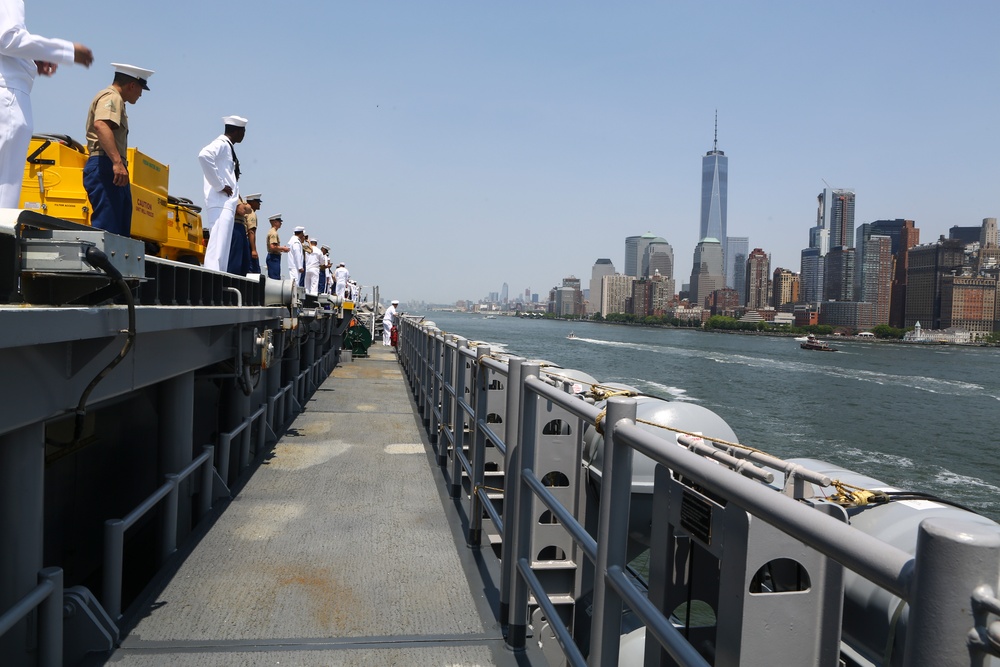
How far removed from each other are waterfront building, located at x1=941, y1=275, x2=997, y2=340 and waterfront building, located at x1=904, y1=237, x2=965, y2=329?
367 cm

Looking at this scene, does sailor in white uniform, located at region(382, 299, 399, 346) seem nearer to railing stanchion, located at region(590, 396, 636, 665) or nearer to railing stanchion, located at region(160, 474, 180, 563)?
railing stanchion, located at region(160, 474, 180, 563)

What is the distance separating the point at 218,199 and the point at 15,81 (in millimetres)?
3307

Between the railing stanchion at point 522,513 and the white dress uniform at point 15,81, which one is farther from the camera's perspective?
the white dress uniform at point 15,81

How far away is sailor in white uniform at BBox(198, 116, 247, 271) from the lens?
7.53 meters

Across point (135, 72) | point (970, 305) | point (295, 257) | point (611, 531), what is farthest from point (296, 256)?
point (970, 305)

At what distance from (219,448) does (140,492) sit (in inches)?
38.4

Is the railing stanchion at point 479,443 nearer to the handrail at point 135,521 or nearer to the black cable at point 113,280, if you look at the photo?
the handrail at point 135,521

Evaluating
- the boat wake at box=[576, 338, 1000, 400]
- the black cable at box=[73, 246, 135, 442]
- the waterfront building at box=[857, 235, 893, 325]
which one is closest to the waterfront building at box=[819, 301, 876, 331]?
the waterfront building at box=[857, 235, 893, 325]

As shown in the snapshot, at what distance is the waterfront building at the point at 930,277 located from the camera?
141 metres

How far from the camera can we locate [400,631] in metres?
3.69

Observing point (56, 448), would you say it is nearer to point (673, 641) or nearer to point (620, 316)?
point (673, 641)

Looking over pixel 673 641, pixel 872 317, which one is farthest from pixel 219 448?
pixel 872 317

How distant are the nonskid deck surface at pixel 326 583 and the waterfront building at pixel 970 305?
152749mm

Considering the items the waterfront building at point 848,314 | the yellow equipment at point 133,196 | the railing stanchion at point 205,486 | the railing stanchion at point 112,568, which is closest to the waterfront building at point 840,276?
the waterfront building at point 848,314
